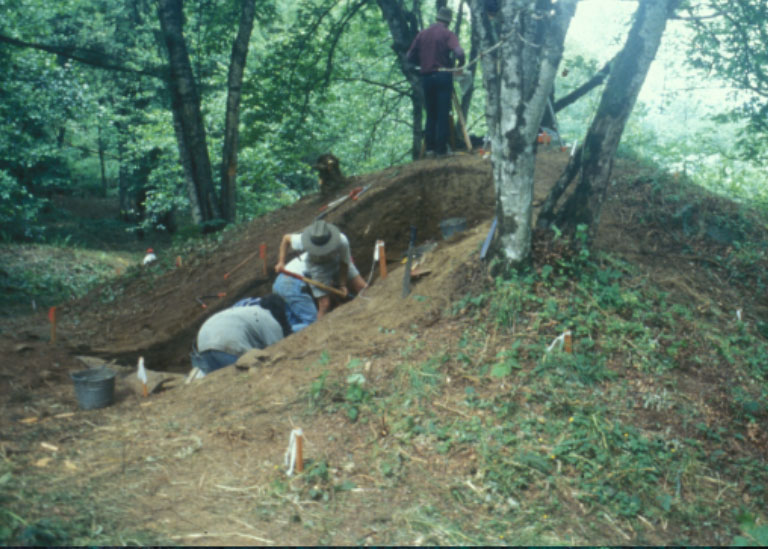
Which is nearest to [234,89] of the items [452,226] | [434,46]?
[434,46]

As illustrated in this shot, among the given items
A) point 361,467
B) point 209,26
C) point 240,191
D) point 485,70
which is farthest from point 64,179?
point 361,467

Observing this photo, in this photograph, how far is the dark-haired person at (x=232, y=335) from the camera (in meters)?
6.32

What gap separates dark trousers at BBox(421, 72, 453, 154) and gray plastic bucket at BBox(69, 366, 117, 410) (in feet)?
20.4

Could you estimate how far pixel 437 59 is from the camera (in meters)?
8.99

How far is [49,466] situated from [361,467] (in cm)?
210

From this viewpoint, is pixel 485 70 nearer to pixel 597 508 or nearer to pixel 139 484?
pixel 597 508

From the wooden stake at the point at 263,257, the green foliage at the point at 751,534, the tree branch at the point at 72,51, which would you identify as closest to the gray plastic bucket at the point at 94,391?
the wooden stake at the point at 263,257

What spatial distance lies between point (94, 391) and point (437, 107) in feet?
21.0

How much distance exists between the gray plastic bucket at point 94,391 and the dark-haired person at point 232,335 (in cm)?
105

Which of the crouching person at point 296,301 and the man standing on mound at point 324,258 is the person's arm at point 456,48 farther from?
the crouching person at point 296,301

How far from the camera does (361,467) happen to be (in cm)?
397

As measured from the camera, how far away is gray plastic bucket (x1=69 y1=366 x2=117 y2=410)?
5.37 m

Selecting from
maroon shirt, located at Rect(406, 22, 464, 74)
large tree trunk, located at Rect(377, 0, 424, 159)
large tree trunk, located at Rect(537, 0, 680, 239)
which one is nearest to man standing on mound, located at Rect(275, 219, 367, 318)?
large tree trunk, located at Rect(537, 0, 680, 239)

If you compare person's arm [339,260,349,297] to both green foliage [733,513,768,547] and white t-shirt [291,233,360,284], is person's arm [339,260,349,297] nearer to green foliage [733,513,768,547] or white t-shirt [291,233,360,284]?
white t-shirt [291,233,360,284]
